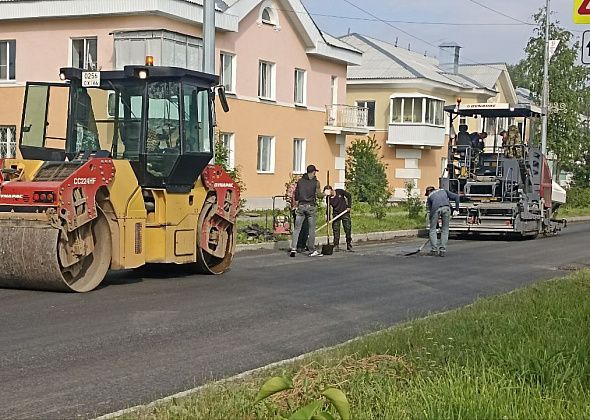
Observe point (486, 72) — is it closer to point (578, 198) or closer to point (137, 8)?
point (578, 198)

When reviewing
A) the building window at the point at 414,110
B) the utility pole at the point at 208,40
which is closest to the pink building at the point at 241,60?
the utility pole at the point at 208,40

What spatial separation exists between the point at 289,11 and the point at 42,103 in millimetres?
23313

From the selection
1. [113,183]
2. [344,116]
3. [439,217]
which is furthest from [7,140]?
[113,183]

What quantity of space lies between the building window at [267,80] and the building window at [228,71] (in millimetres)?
2193

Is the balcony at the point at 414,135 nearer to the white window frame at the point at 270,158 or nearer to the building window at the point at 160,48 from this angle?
the white window frame at the point at 270,158

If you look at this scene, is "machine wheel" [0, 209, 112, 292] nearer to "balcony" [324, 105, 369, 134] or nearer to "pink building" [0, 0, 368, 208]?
"pink building" [0, 0, 368, 208]

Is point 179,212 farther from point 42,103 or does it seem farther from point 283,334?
point 283,334

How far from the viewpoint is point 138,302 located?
463 inches

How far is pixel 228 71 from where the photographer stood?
3403cm

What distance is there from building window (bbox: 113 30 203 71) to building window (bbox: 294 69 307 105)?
9291 millimetres

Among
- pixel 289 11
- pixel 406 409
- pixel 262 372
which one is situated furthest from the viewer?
pixel 289 11

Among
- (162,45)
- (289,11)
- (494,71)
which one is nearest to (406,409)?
(162,45)

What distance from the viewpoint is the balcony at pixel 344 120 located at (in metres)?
40.8

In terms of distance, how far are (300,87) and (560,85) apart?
14551mm
